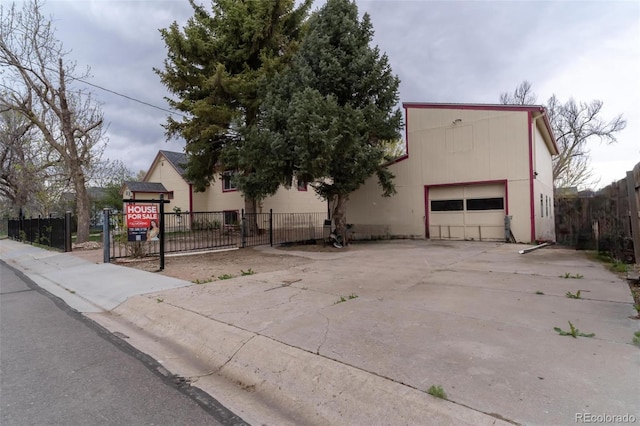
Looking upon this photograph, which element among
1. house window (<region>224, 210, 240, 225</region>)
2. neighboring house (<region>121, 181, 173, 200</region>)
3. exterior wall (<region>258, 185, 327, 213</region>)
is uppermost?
neighboring house (<region>121, 181, 173, 200</region>)

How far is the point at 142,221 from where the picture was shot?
425 inches

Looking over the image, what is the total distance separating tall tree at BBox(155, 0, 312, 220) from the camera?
16.9m

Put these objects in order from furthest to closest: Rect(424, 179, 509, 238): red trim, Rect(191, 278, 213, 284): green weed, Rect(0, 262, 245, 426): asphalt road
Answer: Rect(424, 179, 509, 238): red trim → Rect(191, 278, 213, 284): green weed → Rect(0, 262, 245, 426): asphalt road

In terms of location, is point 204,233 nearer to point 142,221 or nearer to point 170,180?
point 142,221

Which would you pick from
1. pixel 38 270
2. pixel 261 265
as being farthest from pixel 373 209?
pixel 38 270

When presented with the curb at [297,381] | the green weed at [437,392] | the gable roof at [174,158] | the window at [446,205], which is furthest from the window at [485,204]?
the gable roof at [174,158]

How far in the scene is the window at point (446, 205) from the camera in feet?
55.6

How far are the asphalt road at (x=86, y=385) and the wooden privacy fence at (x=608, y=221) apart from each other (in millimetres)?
9367

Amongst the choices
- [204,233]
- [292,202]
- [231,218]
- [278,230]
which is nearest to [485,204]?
[278,230]

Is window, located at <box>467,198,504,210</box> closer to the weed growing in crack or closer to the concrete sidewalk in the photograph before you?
the concrete sidewalk

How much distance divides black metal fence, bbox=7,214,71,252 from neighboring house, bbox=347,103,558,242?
14.1 meters

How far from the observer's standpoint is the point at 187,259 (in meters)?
12.4

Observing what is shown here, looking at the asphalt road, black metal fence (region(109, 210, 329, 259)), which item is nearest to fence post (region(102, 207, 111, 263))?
black metal fence (region(109, 210, 329, 259))

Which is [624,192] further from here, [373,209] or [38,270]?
[38,270]
